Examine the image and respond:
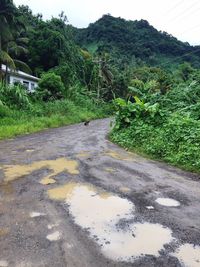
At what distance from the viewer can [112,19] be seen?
259 ft

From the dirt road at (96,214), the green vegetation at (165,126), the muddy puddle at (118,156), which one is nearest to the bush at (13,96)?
the green vegetation at (165,126)

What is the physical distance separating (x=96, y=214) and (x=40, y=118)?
52.7 feet

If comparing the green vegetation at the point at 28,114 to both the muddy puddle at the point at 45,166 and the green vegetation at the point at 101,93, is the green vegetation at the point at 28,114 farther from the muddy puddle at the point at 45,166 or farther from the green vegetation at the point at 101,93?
the muddy puddle at the point at 45,166

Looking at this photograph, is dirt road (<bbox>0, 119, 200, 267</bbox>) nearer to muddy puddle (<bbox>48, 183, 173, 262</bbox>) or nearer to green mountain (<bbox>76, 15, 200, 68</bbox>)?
muddy puddle (<bbox>48, 183, 173, 262</bbox>)

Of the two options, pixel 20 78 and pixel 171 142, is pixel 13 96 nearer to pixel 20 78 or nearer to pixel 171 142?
pixel 20 78

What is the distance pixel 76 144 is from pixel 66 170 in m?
5.05

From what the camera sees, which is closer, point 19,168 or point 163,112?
point 19,168

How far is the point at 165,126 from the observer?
1227 cm

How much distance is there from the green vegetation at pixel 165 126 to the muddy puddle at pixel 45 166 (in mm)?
3283

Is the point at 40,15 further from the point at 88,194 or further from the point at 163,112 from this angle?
the point at 88,194

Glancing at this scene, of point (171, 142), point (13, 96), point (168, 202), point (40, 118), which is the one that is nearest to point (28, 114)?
point (40, 118)

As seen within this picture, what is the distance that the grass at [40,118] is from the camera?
1656 cm

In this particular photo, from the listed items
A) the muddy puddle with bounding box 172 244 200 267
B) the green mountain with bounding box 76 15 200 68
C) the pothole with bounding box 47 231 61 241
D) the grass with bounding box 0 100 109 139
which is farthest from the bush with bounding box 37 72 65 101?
the green mountain with bounding box 76 15 200 68

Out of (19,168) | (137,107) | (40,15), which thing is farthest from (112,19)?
(19,168)
